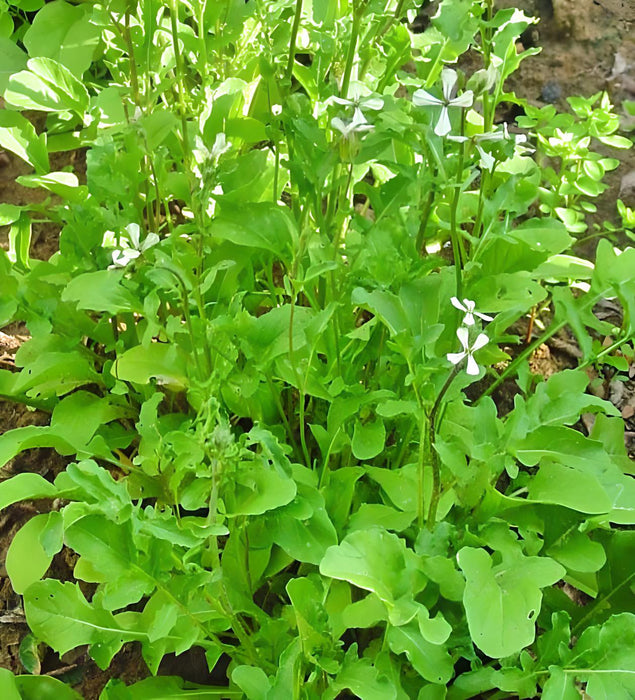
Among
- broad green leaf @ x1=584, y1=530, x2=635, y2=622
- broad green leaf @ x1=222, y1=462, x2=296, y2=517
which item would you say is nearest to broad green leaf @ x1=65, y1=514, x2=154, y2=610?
broad green leaf @ x1=222, y1=462, x2=296, y2=517

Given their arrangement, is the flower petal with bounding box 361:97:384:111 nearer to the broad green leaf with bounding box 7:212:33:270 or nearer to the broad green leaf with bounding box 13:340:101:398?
the broad green leaf with bounding box 13:340:101:398

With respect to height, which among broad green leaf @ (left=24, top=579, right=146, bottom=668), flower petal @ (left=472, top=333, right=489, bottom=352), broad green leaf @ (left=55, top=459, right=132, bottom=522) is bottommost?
broad green leaf @ (left=24, top=579, right=146, bottom=668)

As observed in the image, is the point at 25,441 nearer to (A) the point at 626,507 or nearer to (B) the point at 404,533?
(B) the point at 404,533

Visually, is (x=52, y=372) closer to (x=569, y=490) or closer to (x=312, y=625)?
(x=312, y=625)

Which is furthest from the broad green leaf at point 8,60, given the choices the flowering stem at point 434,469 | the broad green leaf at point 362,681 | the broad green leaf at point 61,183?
the broad green leaf at point 362,681

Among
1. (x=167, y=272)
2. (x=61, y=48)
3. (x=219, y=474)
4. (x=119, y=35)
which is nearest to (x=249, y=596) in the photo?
(x=219, y=474)

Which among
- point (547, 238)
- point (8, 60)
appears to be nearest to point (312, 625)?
point (547, 238)
